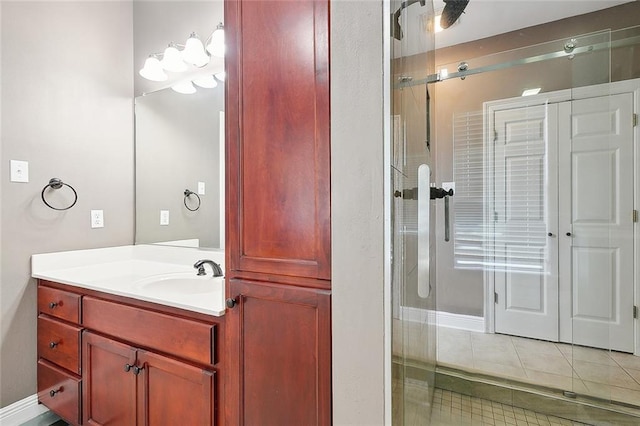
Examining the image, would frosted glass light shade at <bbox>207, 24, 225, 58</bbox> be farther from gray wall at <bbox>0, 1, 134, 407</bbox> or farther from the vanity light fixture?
gray wall at <bbox>0, 1, 134, 407</bbox>

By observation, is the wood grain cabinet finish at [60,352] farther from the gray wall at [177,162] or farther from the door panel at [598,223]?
the door panel at [598,223]

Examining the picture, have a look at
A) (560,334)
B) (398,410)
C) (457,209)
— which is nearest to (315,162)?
(398,410)

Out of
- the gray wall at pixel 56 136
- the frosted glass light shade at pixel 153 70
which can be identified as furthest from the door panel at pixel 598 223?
the gray wall at pixel 56 136

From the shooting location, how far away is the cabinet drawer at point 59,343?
58.9 inches

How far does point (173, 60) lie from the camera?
195cm

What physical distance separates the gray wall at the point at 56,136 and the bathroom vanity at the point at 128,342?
0.34 feet

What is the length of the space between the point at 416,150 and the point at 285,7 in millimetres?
680

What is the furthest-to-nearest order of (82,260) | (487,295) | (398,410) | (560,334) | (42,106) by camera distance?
(487,295)
(560,334)
(82,260)
(42,106)
(398,410)

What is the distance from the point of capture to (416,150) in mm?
1234

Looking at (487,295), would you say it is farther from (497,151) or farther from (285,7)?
(285,7)

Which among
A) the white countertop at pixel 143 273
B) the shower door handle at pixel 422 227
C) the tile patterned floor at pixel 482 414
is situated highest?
the shower door handle at pixel 422 227

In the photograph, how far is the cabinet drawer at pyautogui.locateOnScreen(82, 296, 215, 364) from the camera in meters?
1.08

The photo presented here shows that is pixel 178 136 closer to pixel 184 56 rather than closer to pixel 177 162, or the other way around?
pixel 177 162

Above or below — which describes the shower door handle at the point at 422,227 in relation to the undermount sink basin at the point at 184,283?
above
